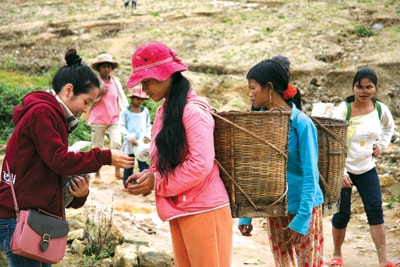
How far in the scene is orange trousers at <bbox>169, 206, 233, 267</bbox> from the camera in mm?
3031

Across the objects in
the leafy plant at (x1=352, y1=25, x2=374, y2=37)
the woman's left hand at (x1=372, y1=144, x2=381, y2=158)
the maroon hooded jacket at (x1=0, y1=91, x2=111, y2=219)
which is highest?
the maroon hooded jacket at (x1=0, y1=91, x2=111, y2=219)

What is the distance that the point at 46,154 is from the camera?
283 centimetres

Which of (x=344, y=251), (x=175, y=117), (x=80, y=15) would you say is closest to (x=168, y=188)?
(x=175, y=117)

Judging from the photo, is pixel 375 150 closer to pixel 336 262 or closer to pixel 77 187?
pixel 336 262

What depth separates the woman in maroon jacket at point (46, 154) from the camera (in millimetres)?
2838

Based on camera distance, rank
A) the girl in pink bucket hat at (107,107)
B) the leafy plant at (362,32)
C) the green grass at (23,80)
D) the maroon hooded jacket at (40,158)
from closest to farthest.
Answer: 1. the maroon hooded jacket at (40,158)
2. the girl in pink bucket hat at (107,107)
3. the green grass at (23,80)
4. the leafy plant at (362,32)

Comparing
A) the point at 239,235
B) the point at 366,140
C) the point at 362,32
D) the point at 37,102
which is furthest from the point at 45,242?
the point at 362,32

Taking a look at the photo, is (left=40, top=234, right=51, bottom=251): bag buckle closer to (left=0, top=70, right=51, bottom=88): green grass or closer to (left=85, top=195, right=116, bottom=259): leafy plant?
(left=85, top=195, right=116, bottom=259): leafy plant

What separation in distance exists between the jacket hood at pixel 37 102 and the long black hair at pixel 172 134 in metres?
0.51

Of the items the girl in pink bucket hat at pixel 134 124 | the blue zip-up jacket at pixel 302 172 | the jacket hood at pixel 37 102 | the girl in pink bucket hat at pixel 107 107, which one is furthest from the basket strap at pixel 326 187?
the girl in pink bucket hat at pixel 107 107

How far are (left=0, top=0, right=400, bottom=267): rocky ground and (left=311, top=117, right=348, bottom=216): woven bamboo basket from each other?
2.68m

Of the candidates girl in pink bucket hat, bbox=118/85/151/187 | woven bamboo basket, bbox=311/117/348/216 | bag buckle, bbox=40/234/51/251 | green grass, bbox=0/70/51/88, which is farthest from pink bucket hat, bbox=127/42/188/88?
green grass, bbox=0/70/51/88

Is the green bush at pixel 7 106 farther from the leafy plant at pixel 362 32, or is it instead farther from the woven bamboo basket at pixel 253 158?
the leafy plant at pixel 362 32

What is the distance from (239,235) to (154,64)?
4146 mm
